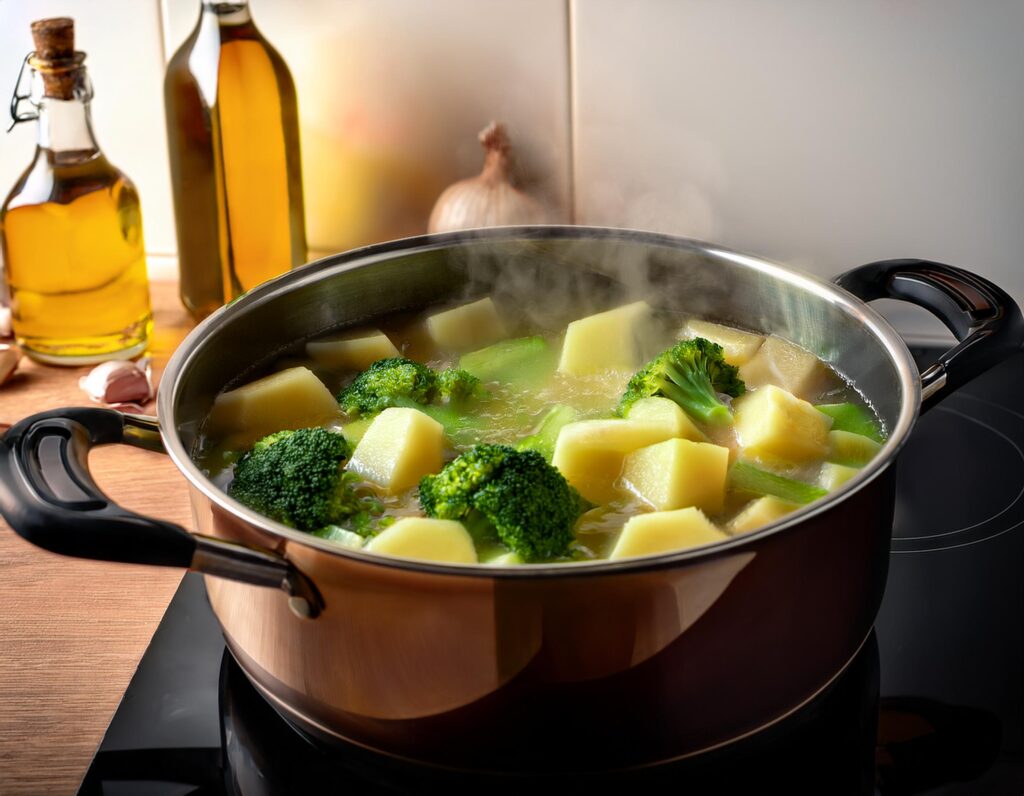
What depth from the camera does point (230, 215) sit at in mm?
1735

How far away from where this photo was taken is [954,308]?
125cm

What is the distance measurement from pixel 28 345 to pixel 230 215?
0.38 metres

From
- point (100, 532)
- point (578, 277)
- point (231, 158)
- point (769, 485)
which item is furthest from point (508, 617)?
point (231, 158)

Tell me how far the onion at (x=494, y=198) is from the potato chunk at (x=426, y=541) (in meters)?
0.82

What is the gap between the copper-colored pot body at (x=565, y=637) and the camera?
2.67 ft

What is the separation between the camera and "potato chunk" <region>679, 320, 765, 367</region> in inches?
56.1

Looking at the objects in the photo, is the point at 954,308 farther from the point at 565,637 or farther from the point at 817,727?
the point at 565,637

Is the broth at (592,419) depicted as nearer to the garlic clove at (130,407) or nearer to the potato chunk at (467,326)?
the potato chunk at (467,326)

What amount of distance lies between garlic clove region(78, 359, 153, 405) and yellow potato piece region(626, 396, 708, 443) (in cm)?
77

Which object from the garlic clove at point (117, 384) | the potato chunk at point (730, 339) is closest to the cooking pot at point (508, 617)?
the potato chunk at point (730, 339)

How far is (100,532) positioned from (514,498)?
0.35 m

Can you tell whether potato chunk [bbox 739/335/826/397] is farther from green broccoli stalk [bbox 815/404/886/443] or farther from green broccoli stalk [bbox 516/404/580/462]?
green broccoli stalk [bbox 516/404/580/462]

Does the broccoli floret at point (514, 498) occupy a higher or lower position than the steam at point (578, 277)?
lower

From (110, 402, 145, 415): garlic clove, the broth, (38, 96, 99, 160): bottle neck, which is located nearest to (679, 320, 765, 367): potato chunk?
the broth
